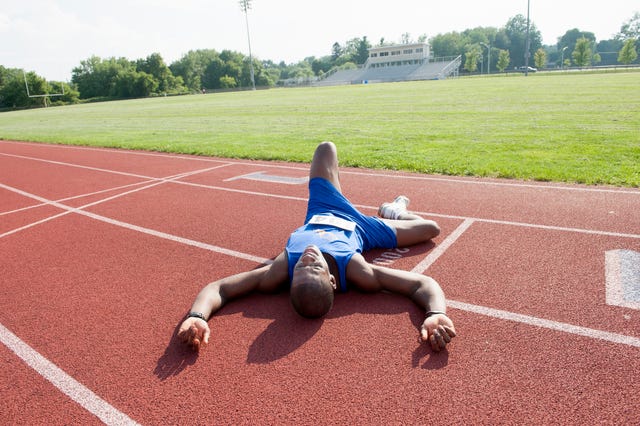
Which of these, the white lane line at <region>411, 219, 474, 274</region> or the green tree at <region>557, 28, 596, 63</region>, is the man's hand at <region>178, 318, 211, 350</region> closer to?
the white lane line at <region>411, 219, 474, 274</region>

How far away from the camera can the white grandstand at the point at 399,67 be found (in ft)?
282

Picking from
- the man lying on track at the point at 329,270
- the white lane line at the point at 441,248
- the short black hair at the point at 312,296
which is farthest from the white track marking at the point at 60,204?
the white lane line at the point at 441,248

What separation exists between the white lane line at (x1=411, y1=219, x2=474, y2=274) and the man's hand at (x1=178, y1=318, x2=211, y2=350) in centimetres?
235

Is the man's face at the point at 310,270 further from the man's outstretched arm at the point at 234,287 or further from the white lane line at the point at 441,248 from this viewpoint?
the white lane line at the point at 441,248

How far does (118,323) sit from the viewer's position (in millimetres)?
4020

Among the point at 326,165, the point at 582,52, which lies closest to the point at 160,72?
the point at 582,52

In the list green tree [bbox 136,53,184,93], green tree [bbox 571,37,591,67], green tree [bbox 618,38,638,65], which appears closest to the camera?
green tree [bbox 618,38,638,65]

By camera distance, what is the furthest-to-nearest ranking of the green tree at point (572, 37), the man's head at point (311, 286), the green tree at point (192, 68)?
1. the green tree at point (572, 37)
2. the green tree at point (192, 68)
3. the man's head at point (311, 286)

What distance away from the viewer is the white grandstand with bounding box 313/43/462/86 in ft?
282

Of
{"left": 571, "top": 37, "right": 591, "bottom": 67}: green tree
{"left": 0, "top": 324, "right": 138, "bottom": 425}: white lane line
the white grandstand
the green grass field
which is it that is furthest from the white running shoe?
{"left": 571, "top": 37, "right": 591, "bottom": 67}: green tree

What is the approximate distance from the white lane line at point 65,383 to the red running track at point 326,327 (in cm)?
1

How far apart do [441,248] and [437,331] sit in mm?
2117

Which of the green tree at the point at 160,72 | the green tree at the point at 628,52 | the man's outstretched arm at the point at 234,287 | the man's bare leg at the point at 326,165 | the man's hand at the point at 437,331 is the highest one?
the green tree at the point at 160,72

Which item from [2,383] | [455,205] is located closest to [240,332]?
[2,383]
